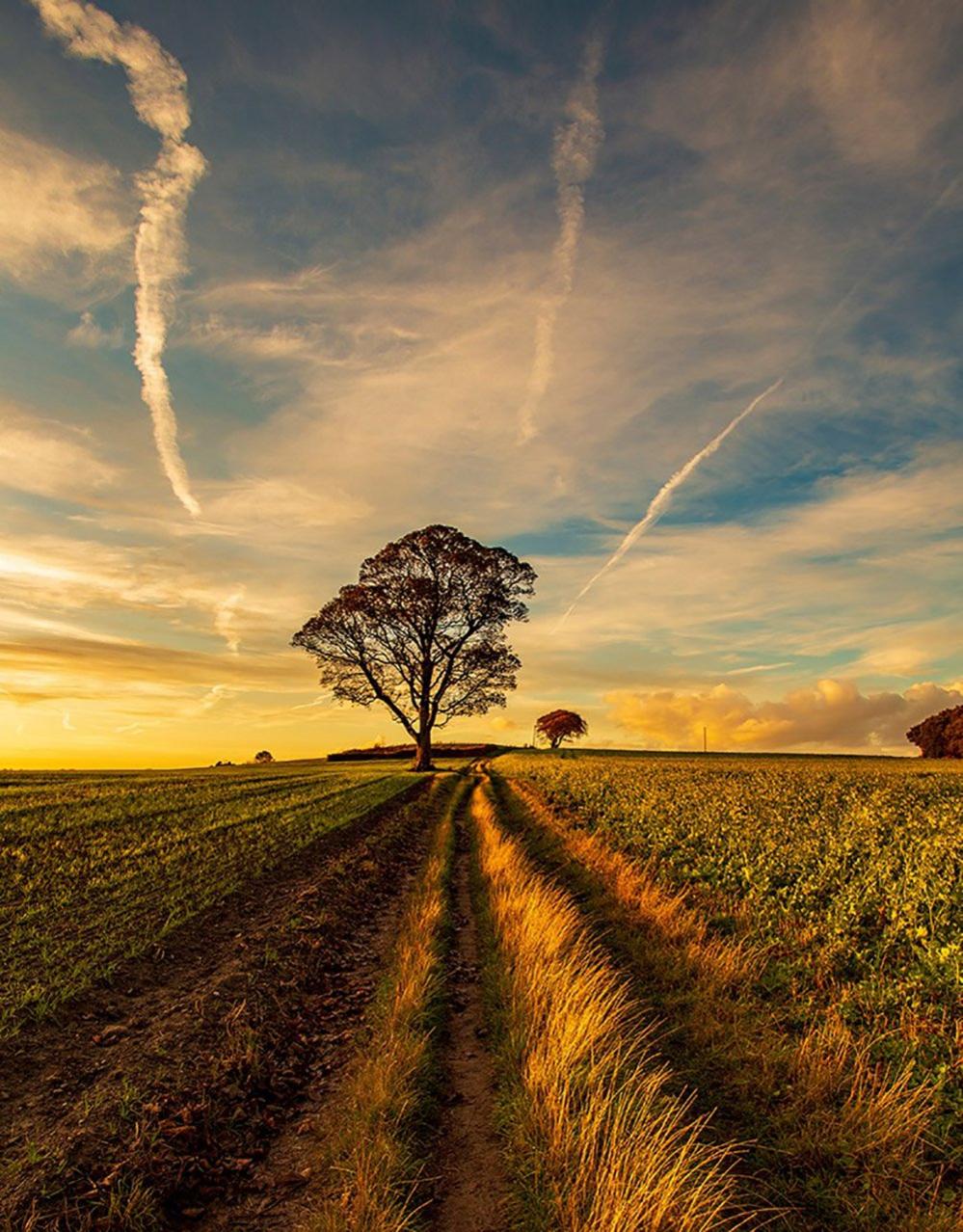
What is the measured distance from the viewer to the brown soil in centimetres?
521

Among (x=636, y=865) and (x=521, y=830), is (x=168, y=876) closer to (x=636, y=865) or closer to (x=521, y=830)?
(x=636, y=865)

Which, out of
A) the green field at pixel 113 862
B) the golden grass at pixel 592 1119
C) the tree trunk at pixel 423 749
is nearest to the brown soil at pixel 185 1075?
the green field at pixel 113 862

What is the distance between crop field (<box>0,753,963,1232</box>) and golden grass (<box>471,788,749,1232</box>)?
0.03m

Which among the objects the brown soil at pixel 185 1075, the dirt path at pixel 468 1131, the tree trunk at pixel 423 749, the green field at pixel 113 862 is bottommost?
the dirt path at pixel 468 1131

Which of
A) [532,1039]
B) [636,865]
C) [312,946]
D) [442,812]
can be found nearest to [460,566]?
[442,812]

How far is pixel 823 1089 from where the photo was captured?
21.6 feet

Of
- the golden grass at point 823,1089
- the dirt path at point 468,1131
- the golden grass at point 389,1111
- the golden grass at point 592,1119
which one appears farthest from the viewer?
the golden grass at point 823,1089

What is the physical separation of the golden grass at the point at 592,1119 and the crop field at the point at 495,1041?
3 cm

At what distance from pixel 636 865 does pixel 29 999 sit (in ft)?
37.5

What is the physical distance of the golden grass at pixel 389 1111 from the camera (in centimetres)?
488

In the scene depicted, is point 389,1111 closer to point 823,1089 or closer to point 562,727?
point 823,1089

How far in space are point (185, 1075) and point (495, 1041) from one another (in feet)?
10.9

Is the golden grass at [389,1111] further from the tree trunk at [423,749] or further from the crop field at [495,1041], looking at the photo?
the tree trunk at [423,749]

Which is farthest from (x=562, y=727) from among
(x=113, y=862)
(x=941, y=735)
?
(x=113, y=862)
